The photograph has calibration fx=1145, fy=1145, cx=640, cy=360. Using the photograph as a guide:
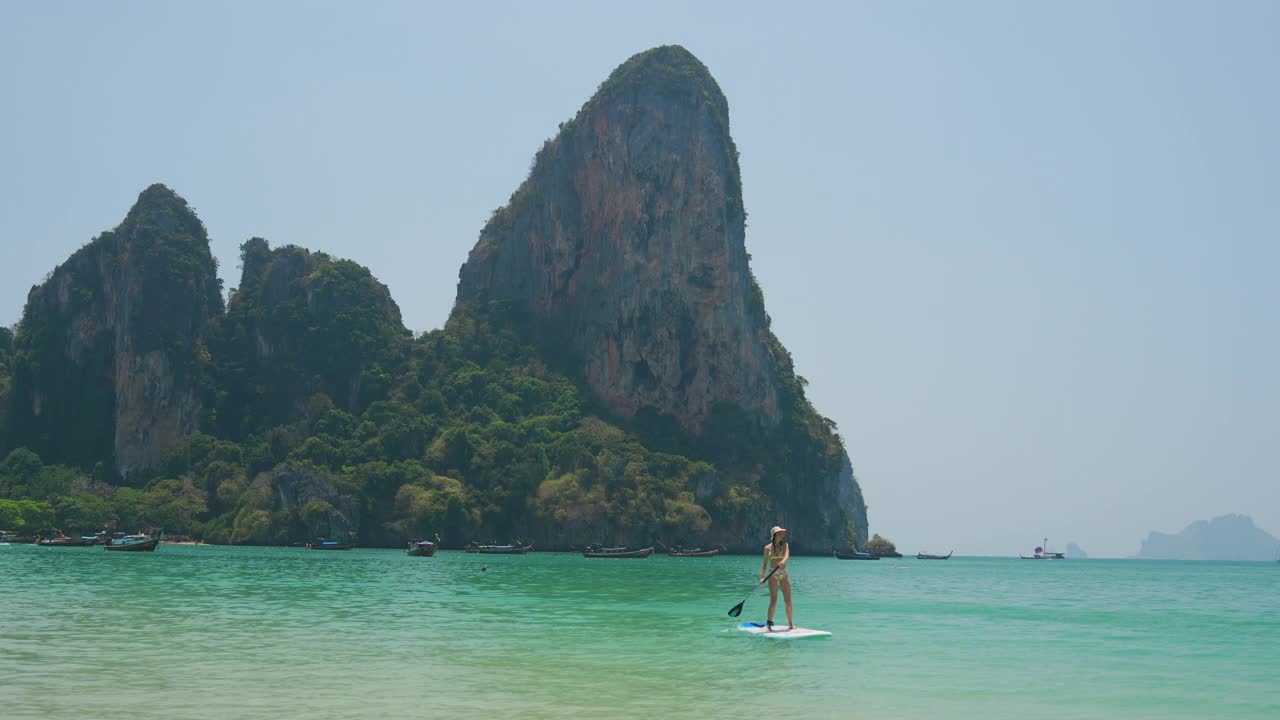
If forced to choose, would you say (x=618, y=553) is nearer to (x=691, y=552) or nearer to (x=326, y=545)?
(x=691, y=552)

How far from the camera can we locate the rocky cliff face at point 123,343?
13125cm

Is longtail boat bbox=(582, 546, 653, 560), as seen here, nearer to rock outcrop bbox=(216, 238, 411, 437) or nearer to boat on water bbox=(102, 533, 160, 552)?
boat on water bbox=(102, 533, 160, 552)

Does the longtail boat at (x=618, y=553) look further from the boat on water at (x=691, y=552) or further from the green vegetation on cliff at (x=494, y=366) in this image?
the green vegetation on cliff at (x=494, y=366)

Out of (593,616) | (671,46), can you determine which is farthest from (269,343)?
(593,616)

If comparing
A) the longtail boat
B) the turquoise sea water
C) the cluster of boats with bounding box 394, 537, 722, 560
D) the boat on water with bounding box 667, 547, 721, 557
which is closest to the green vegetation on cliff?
the boat on water with bounding box 667, 547, 721, 557

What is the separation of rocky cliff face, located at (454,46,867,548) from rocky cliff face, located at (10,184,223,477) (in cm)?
3460

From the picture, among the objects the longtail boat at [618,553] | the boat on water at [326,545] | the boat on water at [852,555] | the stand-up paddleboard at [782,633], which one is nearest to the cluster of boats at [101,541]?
the boat on water at [326,545]

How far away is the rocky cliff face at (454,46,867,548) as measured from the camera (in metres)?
133

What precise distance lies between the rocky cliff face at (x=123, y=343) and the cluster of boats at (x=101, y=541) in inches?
1134

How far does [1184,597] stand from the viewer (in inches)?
2125

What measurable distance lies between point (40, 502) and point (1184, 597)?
10082 centimetres

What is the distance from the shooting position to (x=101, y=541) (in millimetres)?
95062

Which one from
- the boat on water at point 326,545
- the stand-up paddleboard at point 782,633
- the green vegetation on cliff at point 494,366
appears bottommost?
the boat on water at point 326,545

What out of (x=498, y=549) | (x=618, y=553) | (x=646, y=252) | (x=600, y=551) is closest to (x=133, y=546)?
(x=498, y=549)
